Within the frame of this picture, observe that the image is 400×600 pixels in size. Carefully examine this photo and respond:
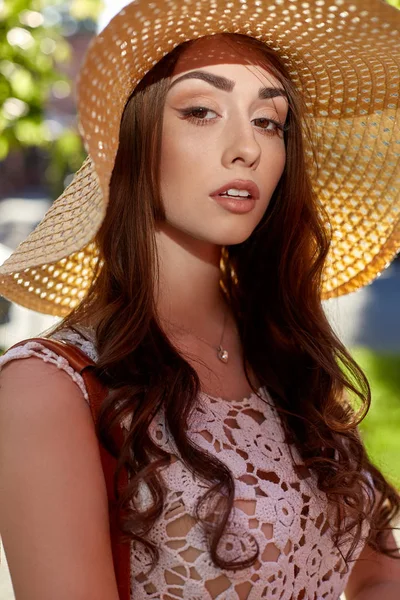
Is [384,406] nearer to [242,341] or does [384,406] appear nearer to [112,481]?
[242,341]

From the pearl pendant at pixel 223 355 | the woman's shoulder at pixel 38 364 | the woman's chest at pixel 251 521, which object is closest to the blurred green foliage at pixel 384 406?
the pearl pendant at pixel 223 355

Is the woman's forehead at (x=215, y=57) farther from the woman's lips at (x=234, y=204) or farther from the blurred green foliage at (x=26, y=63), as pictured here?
the blurred green foliage at (x=26, y=63)

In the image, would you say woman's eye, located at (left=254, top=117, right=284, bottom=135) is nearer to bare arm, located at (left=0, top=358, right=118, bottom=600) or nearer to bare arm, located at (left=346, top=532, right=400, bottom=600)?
bare arm, located at (left=0, top=358, right=118, bottom=600)

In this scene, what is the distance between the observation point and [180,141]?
197 centimetres

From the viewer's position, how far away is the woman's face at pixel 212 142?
6.46ft

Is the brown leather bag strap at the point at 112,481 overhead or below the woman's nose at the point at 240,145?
below

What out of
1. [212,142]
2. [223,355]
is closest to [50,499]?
[223,355]

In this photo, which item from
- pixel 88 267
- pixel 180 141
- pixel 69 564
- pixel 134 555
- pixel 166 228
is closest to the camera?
pixel 69 564

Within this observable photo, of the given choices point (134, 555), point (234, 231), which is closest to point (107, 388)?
point (134, 555)

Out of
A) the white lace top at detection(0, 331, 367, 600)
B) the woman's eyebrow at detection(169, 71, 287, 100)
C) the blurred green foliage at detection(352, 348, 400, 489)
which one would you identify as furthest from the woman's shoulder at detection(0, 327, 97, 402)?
the blurred green foliage at detection(352, 348, 400, 489)

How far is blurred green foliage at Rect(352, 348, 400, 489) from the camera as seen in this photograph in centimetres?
513

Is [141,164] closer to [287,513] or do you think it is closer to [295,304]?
[295,304]

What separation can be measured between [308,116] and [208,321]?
1.88 feet

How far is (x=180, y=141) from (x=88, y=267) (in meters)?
0.50
